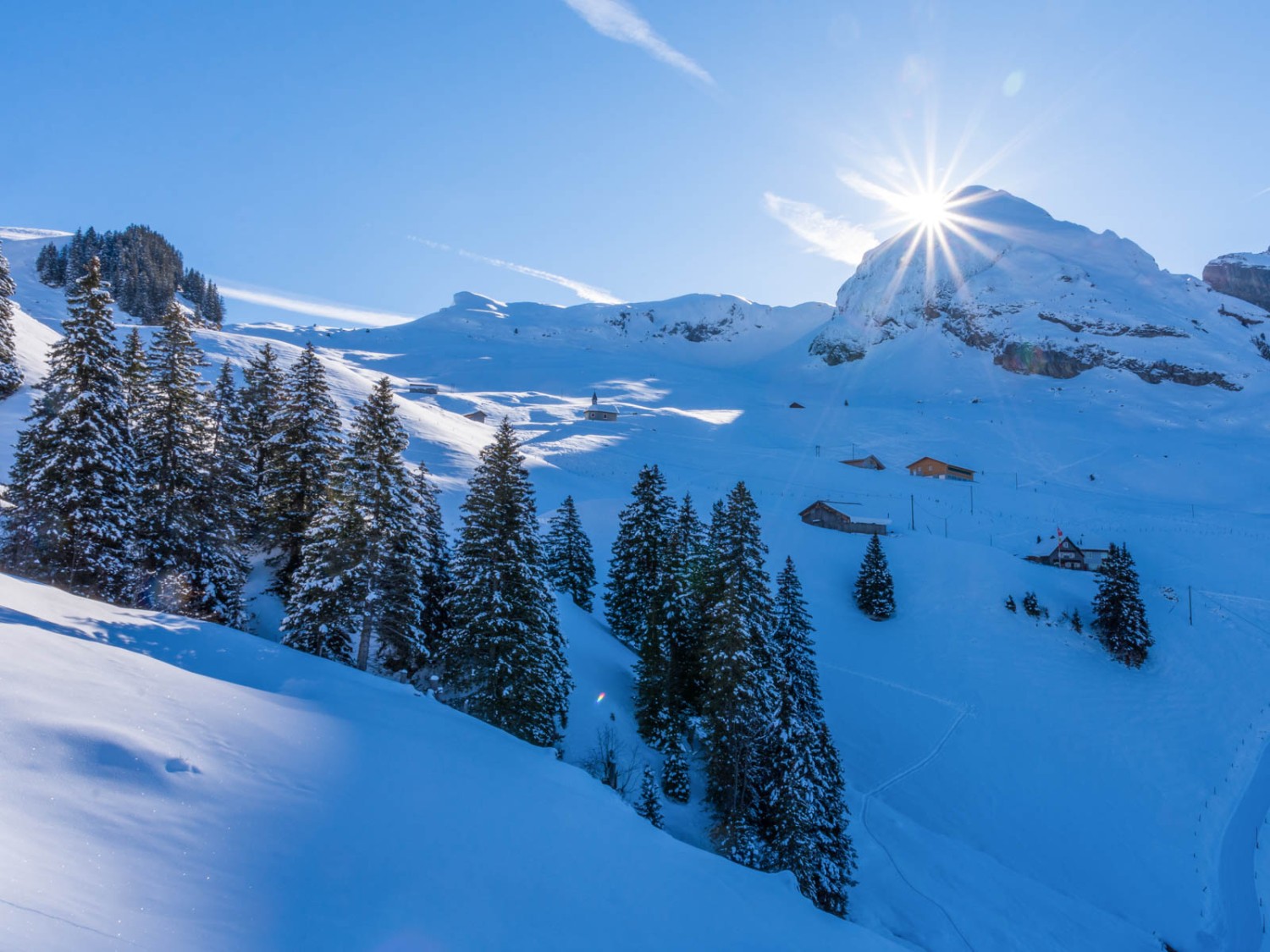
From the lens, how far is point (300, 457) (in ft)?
79.5

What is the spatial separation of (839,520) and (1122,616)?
808 inches

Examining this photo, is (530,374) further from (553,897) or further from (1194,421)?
(553,897)

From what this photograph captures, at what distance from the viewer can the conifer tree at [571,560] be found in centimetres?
3703

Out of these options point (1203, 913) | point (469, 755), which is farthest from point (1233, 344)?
point (469, 755)

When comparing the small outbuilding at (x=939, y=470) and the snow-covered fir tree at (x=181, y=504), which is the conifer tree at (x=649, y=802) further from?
the small outbuilding at (x=939, y=470)

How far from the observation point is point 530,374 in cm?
13688

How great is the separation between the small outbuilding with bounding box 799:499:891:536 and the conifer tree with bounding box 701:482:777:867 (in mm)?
32232

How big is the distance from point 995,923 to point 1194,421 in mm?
109663

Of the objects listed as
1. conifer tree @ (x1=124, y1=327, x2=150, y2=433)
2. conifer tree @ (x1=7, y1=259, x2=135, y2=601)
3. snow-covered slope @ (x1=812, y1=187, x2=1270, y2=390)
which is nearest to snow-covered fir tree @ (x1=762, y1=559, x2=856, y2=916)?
conifer tree @ (x1=7, y1=259, x2=135, y2=601)

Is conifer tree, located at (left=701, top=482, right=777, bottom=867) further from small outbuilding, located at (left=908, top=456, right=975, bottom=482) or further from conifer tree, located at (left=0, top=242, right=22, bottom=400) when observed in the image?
small outbuilding, located at (left=908, top=456, right=975, bottom=482)

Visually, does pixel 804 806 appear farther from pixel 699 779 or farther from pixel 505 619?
pixel 505 619

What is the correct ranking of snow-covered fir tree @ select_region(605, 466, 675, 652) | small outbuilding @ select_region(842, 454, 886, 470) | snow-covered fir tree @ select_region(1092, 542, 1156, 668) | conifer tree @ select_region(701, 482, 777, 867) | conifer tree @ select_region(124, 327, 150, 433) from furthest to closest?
small outbuilding @ select_region(842, 454, 886, 470), snow-covered fir tree @ select_region(1092, 542, 1156, 668), snow-covered fir tree @ select_region(605, 466, 675, 652), conifer tree @ select_region(701, 482, 777, 867), conifer tree @ select_region(124, 327, 150, 433)

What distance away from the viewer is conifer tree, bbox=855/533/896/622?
42.6 metres

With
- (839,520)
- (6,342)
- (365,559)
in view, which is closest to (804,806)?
Answer: (365,559)
